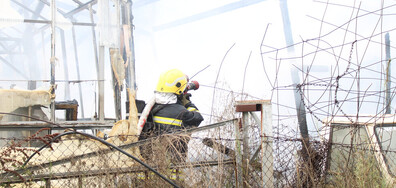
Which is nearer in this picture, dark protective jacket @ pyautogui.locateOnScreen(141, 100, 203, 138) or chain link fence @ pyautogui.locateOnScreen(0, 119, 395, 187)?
chain link fence @ pyautogui.locateOnScreen(0, 119, 395, 187)

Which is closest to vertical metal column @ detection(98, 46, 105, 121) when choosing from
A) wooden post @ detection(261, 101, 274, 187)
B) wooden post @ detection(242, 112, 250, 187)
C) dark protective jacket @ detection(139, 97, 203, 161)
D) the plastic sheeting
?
the plastic sheeting

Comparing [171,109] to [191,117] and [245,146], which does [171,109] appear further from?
[245,146]

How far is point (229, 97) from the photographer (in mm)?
4523

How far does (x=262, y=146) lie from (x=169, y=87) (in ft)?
4.82

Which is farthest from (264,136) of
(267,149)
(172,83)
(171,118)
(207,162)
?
(172,83)

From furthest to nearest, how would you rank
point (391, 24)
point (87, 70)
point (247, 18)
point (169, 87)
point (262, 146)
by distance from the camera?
point (87, 70)
point (247, 18)
point (391, 24)
point (169, 87)
point (262, 146)

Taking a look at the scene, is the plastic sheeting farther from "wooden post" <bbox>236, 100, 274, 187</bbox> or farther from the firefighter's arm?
"wooden post" <bbox>236, 100, 274, 187</bbox>

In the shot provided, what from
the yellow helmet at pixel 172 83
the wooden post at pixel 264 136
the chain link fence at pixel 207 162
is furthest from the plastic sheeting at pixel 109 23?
the wooden post at pixel 264 136

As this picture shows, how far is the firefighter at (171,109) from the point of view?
167 inches

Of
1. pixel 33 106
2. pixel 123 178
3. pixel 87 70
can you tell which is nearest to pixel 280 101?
pixel 123 178

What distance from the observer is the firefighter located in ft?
13.9

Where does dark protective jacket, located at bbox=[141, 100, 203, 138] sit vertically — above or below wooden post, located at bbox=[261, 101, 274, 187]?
above

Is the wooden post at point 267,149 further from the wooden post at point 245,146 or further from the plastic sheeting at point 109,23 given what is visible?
the plastic sheeting at point 109,23

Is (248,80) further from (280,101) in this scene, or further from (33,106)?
(33,106)
